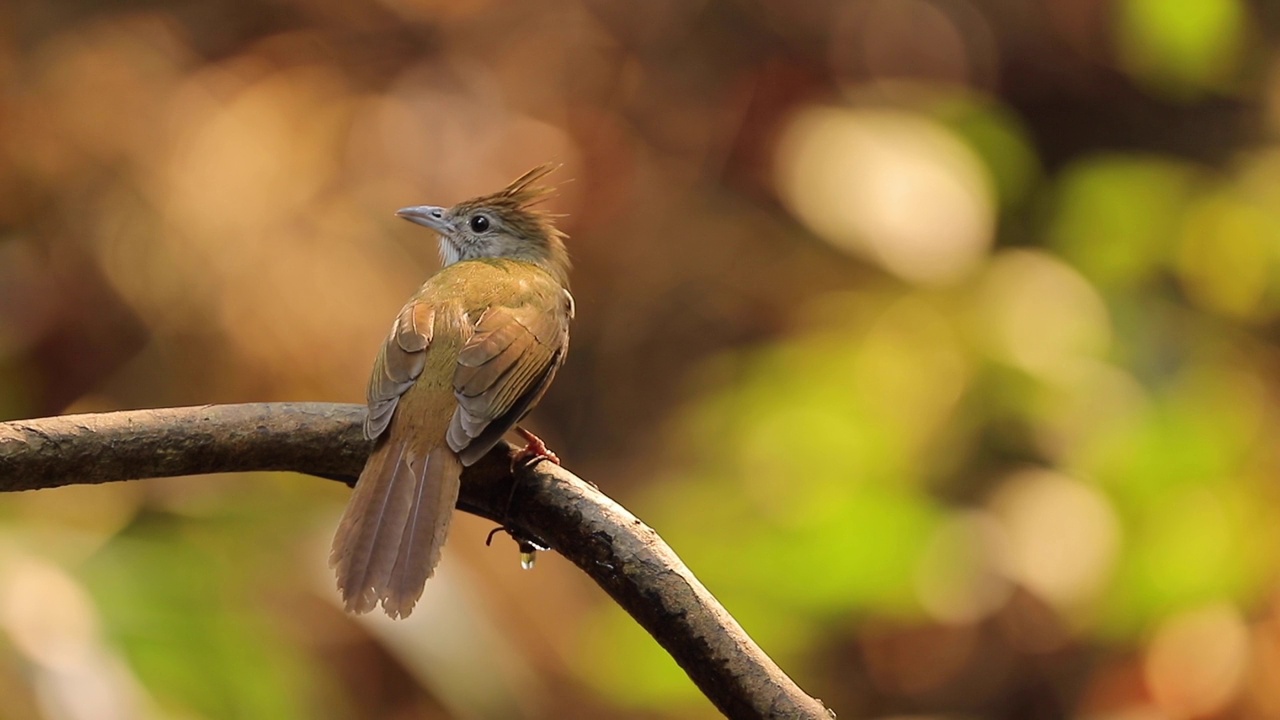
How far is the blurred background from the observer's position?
16.2 feet

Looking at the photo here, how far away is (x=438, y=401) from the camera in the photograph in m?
2.83

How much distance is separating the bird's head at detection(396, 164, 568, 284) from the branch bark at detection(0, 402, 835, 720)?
66.3 inches

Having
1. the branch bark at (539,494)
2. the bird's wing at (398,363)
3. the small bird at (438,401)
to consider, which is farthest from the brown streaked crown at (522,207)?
the branch bark at (539,494)

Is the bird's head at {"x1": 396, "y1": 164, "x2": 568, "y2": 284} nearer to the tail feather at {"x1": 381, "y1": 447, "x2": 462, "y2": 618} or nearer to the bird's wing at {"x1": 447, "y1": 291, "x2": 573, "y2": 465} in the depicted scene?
the bird's wing at {"x1": 447, "y1": 291, "x2": 573, "y2": 465}

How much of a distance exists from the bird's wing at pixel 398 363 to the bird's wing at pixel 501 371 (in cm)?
10

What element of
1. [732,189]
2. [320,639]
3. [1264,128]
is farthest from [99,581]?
[1264,128]

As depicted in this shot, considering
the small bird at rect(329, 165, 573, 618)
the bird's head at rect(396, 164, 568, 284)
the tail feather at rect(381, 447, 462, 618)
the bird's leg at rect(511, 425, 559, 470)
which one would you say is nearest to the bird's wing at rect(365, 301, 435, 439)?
the small bird at rect(329, 165, 573, 618)

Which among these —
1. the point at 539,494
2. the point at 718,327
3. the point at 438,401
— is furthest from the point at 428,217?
the point at 718,327

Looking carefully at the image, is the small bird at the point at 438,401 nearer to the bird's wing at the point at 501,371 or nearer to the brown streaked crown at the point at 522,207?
the bird's wing at the point at 501,371

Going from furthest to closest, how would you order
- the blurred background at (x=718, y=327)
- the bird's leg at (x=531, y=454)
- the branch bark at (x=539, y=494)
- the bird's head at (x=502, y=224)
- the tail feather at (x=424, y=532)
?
the blurred background at (x=718, y=327), the bird's head at (x=502, y=224), the bird's leg at (x=531, y=454), the tail feather at (x=424, y=532), the branch bark at (x=539, y=494)

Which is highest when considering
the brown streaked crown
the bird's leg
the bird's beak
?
the brown streaked crown

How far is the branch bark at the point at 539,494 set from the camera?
6.76 ft

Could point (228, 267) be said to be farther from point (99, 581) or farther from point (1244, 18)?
point (1244, 18)

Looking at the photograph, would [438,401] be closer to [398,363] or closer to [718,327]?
[398,363]
